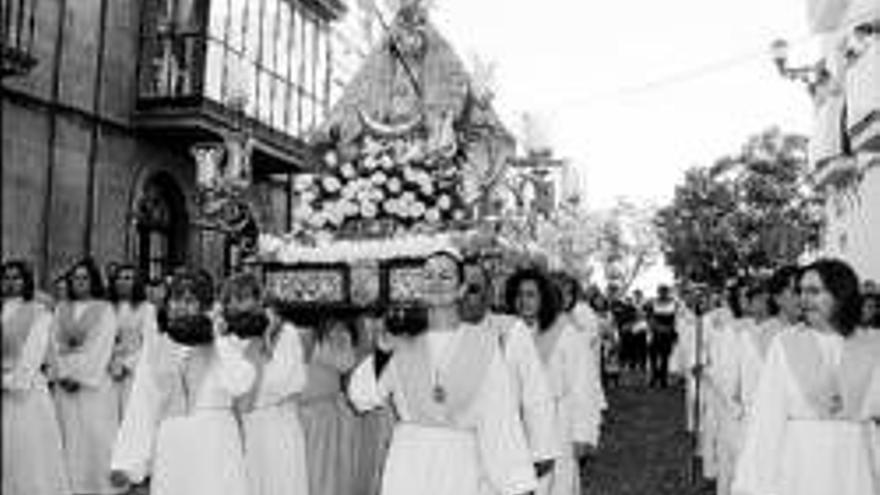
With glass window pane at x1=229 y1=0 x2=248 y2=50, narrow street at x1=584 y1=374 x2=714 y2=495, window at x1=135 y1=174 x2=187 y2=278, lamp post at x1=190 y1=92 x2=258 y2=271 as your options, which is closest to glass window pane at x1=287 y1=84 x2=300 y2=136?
glass window pane at x1=229 y1=0 x2=248 y2=50

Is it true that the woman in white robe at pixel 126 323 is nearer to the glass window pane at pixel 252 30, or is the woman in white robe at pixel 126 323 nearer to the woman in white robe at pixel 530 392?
the woman in white robe at pixel 530 392

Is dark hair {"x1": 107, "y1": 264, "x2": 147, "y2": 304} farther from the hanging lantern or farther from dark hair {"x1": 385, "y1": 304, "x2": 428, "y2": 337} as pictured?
dark hair {"x1": 385, "y1": 304, "x2": 428, "y2": 337}

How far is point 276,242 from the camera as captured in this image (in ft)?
31.0

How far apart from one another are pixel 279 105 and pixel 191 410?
1585 cm

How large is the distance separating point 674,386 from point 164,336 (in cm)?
1853

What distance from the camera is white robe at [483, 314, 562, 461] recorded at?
6293 mm

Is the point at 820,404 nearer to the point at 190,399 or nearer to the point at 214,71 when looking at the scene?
the point at 190,399

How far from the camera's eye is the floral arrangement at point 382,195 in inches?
370

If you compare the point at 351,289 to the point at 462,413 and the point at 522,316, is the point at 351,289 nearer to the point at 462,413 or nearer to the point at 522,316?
the point at 522,316

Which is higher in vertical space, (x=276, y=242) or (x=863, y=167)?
(x=863, y=167)

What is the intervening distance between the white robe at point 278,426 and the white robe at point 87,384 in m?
2.03

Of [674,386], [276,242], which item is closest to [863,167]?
[674,386]

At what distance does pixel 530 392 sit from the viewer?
6.34 m

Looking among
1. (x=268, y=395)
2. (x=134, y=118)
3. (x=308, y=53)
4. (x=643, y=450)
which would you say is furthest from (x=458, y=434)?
(x=308, y=53)
